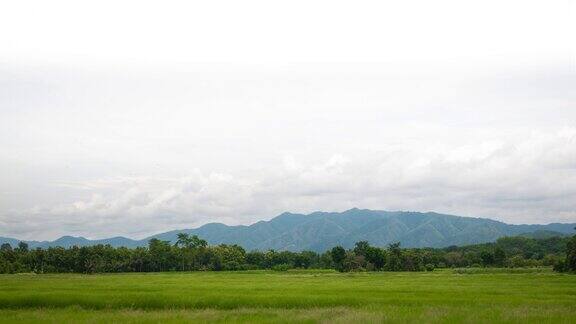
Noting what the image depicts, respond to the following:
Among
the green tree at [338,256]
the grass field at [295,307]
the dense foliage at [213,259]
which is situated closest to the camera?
the grass field at [295,307]

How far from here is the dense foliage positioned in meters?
100

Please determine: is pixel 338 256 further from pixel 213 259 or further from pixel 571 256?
pixel 571 256

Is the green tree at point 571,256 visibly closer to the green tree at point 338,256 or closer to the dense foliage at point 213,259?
the dense foliage at point 213,259

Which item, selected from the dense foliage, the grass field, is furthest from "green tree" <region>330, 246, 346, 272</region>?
the grass field

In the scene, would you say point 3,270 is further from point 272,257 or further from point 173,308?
point 173,308

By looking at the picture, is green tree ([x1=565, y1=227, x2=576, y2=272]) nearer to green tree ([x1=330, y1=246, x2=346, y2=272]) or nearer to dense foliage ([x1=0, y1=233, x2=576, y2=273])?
dense foliage ([x1=0, y1=233, x2=576, y2=273])

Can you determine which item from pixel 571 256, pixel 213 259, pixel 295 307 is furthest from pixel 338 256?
pixel 295 307

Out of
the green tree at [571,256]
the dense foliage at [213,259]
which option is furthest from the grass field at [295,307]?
the dense foliage at [213,259]

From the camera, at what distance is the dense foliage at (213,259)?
100188 millimetres

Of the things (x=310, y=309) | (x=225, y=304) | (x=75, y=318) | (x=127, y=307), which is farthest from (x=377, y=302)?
(x=75, y=318)

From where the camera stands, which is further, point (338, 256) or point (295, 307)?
point (338, 256)

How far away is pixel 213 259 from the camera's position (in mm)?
112000

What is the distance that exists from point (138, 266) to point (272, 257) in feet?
99.8

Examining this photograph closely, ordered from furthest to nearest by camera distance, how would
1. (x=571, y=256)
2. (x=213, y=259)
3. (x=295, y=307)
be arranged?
1. (x=213, y=259)
2. (x=571, y=256)
3. (x=295, y=307)
